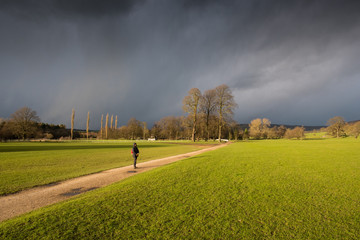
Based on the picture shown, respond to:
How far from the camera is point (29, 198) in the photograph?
6.39 meters

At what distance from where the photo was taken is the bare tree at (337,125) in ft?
233

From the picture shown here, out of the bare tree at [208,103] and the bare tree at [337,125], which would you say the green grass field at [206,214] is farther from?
the bare tree at [337,125]

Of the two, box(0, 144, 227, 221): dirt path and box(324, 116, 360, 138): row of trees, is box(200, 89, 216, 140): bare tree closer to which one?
box(0, 144, 227, 221): dirt path

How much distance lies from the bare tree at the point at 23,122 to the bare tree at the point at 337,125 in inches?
5053

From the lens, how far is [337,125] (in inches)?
2825

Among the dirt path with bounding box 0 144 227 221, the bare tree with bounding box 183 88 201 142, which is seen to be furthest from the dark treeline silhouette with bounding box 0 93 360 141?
the dirt path with bounding box 0 144 227 221

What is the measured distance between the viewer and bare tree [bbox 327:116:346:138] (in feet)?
233

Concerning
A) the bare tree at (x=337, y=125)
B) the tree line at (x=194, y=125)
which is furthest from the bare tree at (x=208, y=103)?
the bare tree at (x=337, y=125)

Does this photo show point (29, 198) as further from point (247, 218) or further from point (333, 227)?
point (333, 227)

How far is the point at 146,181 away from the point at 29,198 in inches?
182

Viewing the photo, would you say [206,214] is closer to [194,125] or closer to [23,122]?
[194,125]

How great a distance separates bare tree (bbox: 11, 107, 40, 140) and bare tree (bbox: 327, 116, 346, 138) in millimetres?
128344

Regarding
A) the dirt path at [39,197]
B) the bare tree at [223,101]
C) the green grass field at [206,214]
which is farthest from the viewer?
the bare tree at [223,101]

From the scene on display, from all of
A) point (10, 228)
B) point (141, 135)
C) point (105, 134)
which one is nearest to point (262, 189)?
point (10, 228)
